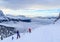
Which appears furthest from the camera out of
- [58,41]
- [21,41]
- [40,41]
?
[21,41]

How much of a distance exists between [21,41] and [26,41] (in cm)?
85

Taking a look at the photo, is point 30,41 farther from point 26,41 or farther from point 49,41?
point 49,41

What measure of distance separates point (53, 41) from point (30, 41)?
9.65ft

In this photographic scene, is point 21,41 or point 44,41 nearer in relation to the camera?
point 44,41

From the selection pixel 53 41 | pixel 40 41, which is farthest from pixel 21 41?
pixel 53 41

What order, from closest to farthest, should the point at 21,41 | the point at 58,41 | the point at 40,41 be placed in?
the point at 58,41, the point at 40,41, the point at 21,41

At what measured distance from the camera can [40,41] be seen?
80.0ft

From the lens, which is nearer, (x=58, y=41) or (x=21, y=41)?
(x=58, y=41)

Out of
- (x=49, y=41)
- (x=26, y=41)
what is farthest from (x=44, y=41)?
(x=26, y=41)

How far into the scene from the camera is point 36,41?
24.8m

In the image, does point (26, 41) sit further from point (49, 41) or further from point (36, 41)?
point (49, 41)

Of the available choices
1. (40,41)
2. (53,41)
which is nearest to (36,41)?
(40,41)

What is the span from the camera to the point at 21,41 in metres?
26.5

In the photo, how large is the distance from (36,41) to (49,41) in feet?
5.50
